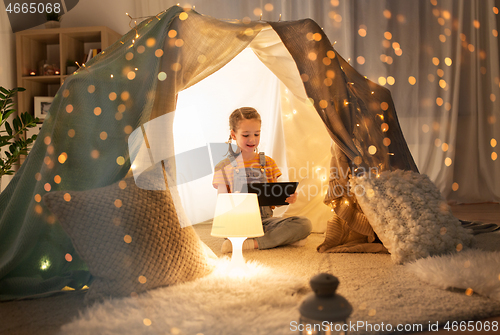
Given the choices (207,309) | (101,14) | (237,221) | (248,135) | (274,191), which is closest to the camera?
(207,309)

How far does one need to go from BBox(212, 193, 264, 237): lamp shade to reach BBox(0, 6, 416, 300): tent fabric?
0.14 meters

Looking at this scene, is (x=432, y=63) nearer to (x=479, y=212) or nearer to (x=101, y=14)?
(x=479, y=212)

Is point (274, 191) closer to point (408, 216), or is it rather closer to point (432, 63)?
point (408, 216)

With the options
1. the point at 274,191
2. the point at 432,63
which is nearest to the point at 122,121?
the point at 274,191

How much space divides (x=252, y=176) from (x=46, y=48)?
7.84 feet

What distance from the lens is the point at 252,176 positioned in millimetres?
1900

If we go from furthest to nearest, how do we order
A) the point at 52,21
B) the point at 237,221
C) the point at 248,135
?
the point at 52,21
the point at 248,135
the point at 237,221

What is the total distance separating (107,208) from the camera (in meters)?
1.14

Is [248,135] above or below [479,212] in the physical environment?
above

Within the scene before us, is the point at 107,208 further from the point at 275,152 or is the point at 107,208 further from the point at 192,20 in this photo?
the point at 275,152

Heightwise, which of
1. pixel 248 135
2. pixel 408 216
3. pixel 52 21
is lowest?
pixel 408 216

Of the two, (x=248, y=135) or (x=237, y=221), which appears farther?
(x=248, y=135)

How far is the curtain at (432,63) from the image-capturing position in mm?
3010

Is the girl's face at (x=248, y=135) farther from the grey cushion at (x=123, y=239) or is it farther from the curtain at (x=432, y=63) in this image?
the curtain at (x=432, y=63)
